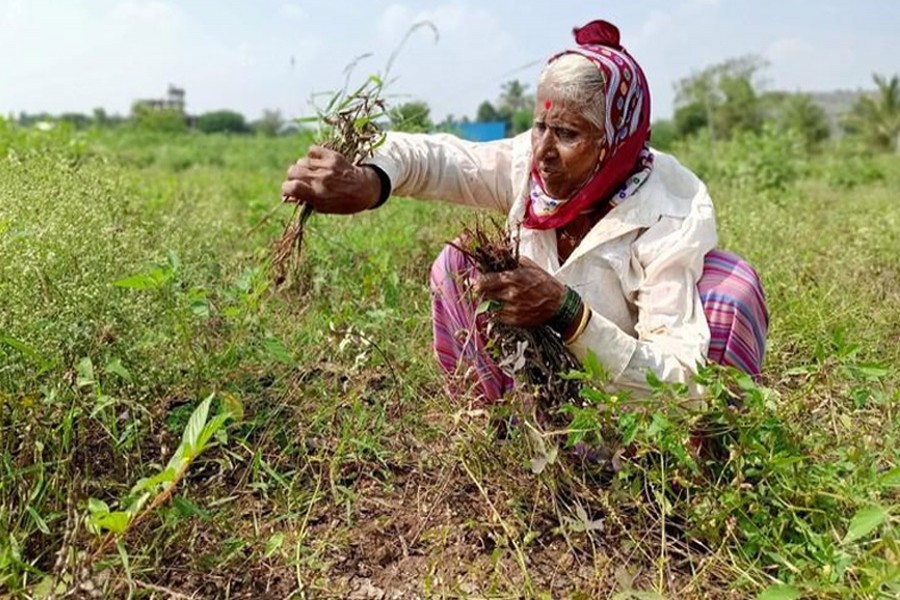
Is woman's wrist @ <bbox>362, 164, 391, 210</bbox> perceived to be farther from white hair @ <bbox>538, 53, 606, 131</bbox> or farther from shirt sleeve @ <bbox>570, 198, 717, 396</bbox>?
shirt sleeve @ <bbox>570, 198, 717, 396</bbox>

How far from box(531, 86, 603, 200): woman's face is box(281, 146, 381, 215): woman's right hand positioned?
43cm

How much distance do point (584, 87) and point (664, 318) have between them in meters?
0.57

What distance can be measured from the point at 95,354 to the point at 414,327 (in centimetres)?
109

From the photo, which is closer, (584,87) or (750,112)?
(584,87)

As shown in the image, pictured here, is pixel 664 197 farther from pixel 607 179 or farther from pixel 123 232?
pixel 123 232

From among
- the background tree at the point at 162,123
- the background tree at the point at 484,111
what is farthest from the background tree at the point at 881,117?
the background tree at the point at 162,123

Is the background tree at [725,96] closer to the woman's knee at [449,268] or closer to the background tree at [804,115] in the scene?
the background tree at [804,115]

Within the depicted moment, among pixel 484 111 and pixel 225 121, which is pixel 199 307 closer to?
pixel 484 111

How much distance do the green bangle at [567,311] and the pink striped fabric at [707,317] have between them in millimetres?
189

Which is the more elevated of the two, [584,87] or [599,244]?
[584,87]

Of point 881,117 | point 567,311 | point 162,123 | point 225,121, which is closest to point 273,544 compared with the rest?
point 567,311

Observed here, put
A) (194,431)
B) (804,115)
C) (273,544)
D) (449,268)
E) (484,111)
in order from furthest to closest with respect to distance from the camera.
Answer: (804,115) → (484,111) → (449,268) → (273,544) → (194,431)

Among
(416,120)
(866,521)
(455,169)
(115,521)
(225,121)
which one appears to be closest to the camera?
(866,521)

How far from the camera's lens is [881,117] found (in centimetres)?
2936
